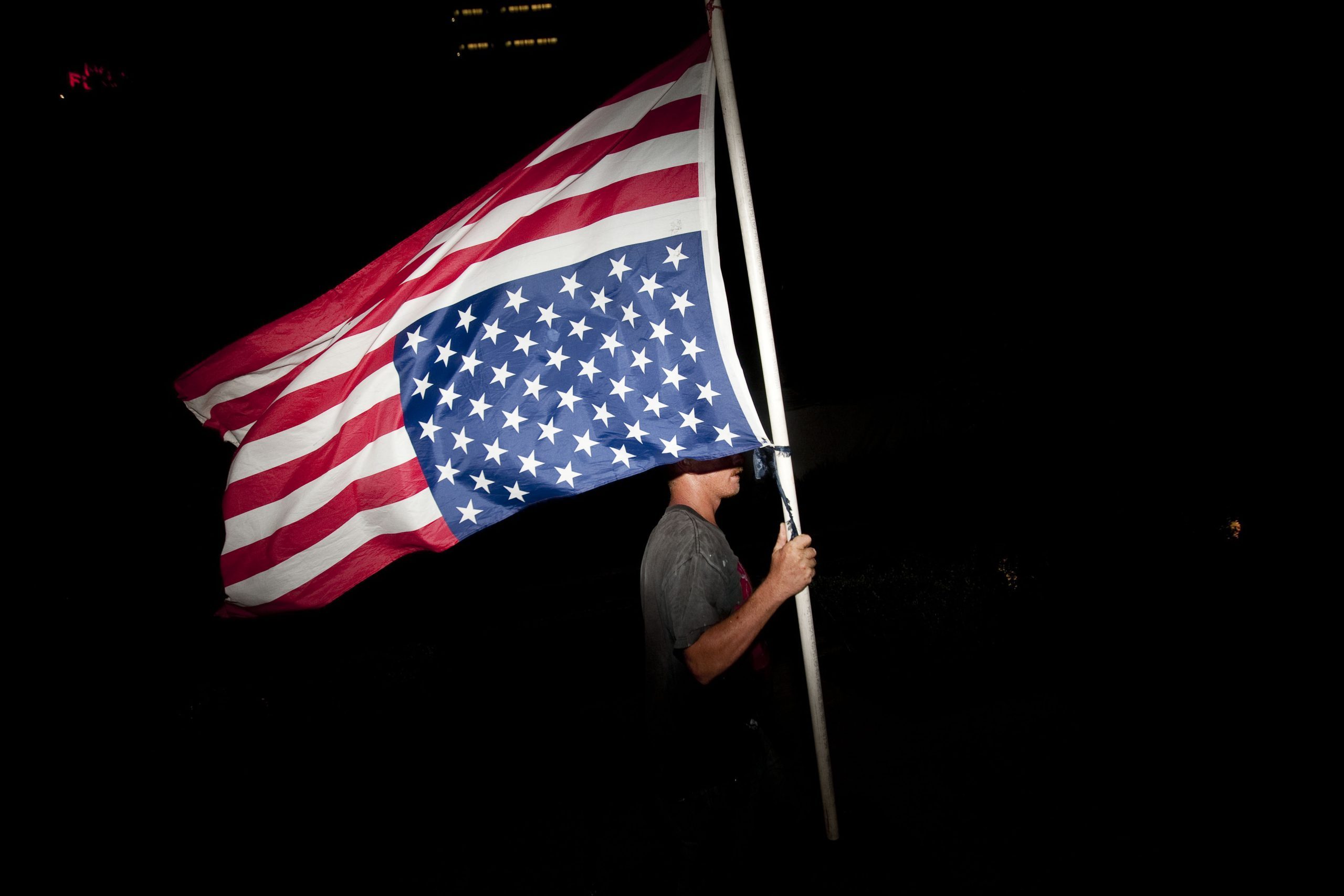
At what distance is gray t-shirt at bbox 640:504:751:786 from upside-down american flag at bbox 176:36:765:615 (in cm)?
41

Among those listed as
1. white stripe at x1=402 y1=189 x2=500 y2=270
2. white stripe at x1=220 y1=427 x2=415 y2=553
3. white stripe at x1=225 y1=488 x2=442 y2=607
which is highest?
white stripe at x1=402 y1=189 x2=500 y2=270

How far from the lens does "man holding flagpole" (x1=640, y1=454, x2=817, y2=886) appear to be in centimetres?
262

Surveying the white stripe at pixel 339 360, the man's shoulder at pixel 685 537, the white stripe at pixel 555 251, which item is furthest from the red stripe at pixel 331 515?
the man's shoulder at pixel 685 537

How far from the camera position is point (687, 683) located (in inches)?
108

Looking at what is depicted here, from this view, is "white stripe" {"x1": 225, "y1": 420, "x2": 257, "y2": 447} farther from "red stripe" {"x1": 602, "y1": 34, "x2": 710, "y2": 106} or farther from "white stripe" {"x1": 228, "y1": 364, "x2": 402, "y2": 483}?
"red stripe" {"x1": 602, "y1": 34, "x2": 710, "y2": 106}

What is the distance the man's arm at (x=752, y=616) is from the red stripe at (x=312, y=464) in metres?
1.72

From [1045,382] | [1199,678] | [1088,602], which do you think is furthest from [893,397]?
[1199,678]

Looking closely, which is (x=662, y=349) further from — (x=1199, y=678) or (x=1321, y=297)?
(x=1321, y=297)

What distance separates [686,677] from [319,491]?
75.2 inches

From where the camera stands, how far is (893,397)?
1464 centimetres

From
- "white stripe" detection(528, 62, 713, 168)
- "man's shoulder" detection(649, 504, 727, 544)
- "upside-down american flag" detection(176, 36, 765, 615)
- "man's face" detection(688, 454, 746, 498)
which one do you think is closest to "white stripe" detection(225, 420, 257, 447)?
"upside-down american flag" detection(176, 36, 765, 615)

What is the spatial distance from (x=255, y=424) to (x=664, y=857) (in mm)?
3506

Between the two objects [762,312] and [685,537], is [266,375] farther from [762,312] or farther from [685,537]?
[762,312]

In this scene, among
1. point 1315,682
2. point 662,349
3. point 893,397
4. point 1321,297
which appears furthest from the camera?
point 893,397
